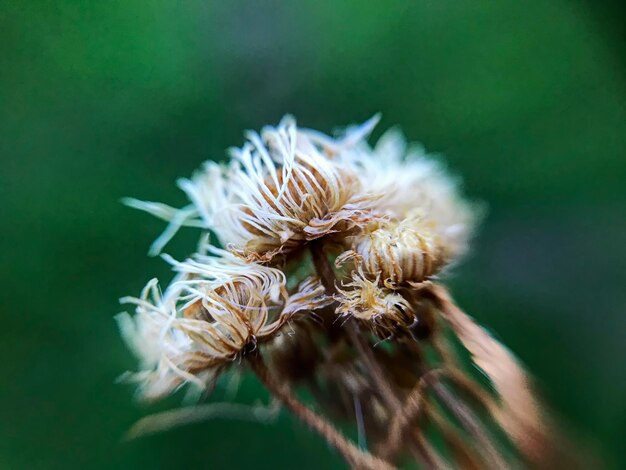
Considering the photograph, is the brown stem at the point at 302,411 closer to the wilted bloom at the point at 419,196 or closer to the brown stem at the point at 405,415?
the brown stem at the point at 405,415

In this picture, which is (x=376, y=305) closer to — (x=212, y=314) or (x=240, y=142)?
(x=212, y=314)

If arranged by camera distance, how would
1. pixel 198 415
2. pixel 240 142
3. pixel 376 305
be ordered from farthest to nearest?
pixel 240 142, pixel 198 415, pixel 376 305

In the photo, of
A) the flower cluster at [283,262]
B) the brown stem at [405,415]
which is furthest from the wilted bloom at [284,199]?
the brown stem at [405,415]

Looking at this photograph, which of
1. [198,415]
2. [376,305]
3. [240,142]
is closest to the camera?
[376,305]

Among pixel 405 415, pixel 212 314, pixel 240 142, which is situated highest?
pixel 240 142

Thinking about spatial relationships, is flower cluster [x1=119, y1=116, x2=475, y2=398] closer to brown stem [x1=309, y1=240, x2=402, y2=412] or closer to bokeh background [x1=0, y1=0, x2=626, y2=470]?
brown stem [x1=309, y1=240, x2=402, y2=412]

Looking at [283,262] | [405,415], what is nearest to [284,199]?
[283,262]

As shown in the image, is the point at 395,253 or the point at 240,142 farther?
the point at 240,142
